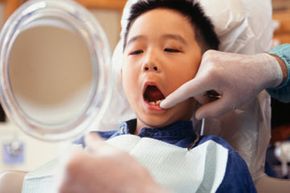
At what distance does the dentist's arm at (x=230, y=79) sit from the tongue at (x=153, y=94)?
0.03 m

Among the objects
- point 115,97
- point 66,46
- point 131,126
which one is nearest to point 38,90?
point 66,46

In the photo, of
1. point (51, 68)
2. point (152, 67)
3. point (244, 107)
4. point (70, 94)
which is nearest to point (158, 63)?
point (152, 67)

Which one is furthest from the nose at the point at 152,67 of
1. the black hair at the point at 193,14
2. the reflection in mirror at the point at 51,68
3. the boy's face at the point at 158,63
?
the reflection in mirror at the point at 51,68

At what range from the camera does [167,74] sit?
728 mm

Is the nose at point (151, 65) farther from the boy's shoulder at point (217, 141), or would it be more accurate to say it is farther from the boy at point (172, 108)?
the boy's shoulder at point (217, 141)

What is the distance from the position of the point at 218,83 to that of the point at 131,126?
0.19 metres

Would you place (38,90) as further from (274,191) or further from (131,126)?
(274,191)

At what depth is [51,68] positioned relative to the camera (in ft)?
5.56

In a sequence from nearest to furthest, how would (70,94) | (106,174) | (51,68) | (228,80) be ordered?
(106,174), (228,80), (70,94), (51,68)

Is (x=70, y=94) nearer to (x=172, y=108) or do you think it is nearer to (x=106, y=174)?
(x=172, y=108)

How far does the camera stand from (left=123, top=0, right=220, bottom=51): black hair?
0.80 meters

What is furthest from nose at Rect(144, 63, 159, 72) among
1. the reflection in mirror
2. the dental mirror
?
the reflection in mirror

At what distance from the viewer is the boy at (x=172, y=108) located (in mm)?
650

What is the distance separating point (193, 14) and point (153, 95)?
166 mm
